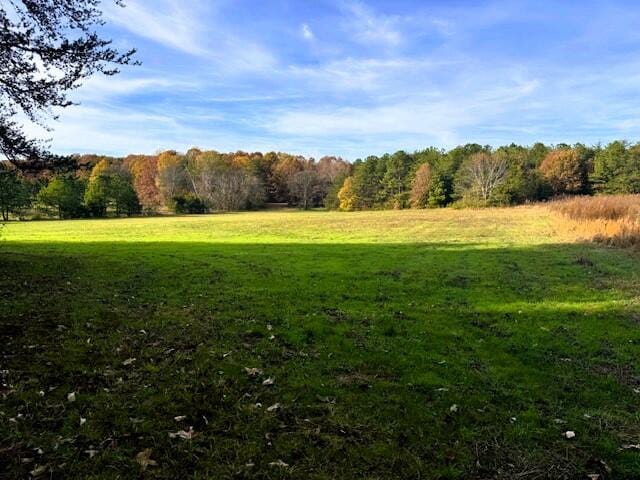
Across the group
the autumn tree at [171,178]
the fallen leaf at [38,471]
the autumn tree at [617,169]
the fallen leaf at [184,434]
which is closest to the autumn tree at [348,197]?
the autumn tree at [171,178]

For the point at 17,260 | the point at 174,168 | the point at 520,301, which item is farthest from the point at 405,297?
the point at 174,168

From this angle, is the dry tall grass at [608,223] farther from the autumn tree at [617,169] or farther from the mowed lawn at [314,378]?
the autumn tree at [617,169]

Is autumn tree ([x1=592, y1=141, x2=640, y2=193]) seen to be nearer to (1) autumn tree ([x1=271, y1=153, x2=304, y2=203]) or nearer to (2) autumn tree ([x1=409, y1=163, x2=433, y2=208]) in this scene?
Result: (2) autumn tree ([x1=409, y1=163, x2=433, y2=208])

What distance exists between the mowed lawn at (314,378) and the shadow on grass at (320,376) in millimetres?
33

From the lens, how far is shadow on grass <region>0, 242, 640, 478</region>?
4762mm

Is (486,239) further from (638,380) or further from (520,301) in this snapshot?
(638,380)

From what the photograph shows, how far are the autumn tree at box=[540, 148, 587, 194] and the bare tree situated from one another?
7714 millimetres

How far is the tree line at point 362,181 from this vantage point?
248 ft

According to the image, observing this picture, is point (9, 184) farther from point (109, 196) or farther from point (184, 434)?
point (109, 196)

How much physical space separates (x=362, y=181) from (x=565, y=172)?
3844 centimetres

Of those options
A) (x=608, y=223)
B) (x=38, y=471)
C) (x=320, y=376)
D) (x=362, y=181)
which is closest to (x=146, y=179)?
(x=362, y=181)

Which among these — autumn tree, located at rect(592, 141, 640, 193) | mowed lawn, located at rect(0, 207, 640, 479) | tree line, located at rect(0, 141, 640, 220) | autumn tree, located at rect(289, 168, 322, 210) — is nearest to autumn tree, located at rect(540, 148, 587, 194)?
tree line, located at rect(0, 141, 640, 220)

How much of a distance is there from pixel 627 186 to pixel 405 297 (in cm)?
8400

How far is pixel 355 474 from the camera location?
14.6 feet
